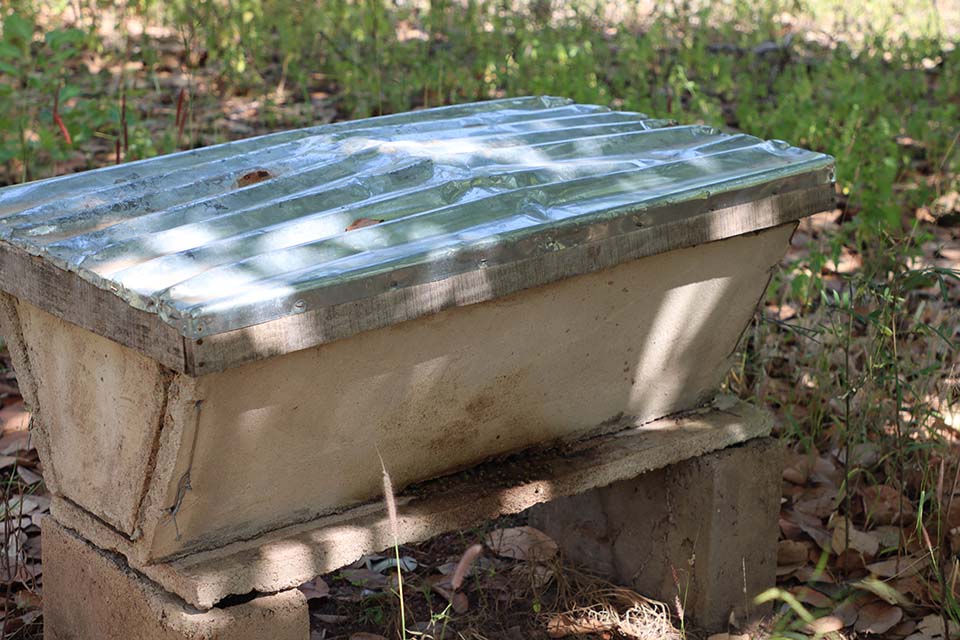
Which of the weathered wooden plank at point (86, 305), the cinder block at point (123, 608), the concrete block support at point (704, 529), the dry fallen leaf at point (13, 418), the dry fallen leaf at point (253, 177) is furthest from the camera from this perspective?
the dry fallen leaf at point (13, 418)

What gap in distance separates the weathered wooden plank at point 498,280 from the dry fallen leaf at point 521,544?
2.93 feet

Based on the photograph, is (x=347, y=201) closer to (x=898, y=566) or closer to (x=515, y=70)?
(x=898, y=566)

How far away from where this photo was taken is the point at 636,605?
2.42 meters

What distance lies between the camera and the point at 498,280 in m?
1.72

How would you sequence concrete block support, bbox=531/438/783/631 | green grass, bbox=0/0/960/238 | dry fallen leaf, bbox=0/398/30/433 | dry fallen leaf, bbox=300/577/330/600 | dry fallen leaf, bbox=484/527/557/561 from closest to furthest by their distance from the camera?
concrete block support, bbox=531/438/783/631, dry fallen leaf, bbox=300/577/330/600, dry fallen leaf, bbox=484/527/557/561, dry fallen leaf, bbox=0/398/30/433, green grass, bbox=0/0/960/238

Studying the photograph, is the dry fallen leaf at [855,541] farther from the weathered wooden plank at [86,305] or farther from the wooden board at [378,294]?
the weathered wooden plank at [86,305]

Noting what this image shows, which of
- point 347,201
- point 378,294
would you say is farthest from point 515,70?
point 378,294

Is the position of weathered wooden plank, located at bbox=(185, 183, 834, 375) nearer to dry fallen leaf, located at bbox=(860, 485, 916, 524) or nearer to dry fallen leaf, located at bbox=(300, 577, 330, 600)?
dry fallen leaf, located at bbox=(860, 485, 916, 524)

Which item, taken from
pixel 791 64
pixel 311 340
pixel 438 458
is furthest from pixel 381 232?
pixel 791 64

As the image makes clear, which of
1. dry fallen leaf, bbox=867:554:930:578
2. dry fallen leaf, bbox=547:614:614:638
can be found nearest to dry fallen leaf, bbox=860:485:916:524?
dry fallen leaf, bbox=867:554:930:578

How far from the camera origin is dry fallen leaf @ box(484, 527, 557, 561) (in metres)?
2.57

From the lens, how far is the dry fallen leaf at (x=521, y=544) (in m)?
2.57

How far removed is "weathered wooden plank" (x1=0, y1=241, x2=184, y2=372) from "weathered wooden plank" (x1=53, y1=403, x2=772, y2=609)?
0.36 metres

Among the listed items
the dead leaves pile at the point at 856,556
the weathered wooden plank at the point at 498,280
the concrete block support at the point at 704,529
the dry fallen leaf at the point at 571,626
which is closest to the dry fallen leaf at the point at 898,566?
the dead leaves pile at the point at 856,556
